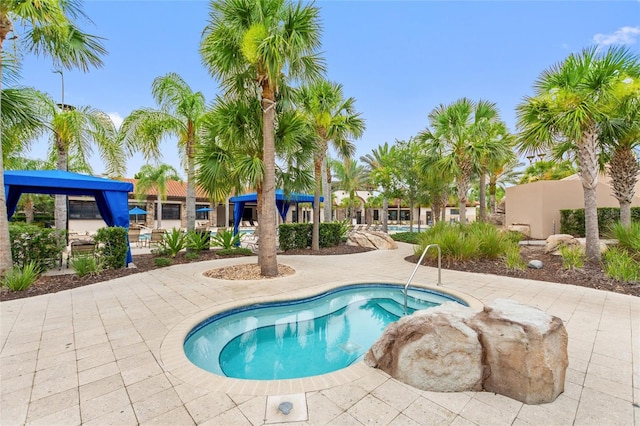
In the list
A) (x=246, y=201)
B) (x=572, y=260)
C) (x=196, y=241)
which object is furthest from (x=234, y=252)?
(x=572, y=260)

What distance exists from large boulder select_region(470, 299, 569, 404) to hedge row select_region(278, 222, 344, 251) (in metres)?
9.59

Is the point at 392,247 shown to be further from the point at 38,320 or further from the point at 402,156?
the point at 38,320

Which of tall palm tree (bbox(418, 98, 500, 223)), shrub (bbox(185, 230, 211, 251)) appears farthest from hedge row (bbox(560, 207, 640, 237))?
shrub (bbox(185, 230, 211, 251))

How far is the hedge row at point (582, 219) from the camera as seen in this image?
42.3 ft

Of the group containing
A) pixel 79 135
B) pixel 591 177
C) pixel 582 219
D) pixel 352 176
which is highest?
pixel 352 176

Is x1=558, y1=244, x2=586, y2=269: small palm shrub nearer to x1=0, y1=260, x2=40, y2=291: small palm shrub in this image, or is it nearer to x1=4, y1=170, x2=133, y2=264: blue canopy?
x1=4, y1=170, x2=133, y2=264: blue canopy

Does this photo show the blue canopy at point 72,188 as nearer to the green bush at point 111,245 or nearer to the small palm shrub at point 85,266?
the green bush at point 111,245

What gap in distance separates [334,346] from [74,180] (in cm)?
778

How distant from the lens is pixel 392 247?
13.0 metres

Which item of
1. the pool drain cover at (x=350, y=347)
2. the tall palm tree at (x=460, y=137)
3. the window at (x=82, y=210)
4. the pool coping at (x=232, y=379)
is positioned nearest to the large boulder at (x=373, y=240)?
the tall palm tree at (x=460, y=137)

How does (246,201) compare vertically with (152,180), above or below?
below

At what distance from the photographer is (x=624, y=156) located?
8.40 meters

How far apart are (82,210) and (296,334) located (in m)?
26.9

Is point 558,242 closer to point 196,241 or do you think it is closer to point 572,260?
point 572,260
